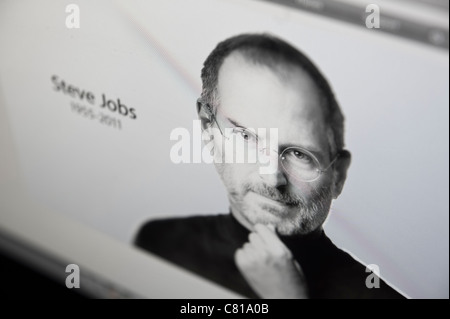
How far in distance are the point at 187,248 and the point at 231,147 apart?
216 millimetres

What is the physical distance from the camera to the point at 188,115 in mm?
584

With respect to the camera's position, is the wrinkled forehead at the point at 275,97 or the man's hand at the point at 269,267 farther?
the man's hand at the point at 269,267

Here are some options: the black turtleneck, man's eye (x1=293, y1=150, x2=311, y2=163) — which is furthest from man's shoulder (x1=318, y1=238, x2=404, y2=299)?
man's eye (x1=293, y1=150, x2=311, y2=163)

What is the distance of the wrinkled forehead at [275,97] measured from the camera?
0.51 m

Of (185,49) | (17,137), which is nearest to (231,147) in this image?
(185,49)

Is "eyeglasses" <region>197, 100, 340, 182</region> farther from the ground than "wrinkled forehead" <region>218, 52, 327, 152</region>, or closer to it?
closer to it

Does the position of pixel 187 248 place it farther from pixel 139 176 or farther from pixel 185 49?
pixel 185 49

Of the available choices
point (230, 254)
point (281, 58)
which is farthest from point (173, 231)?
point (281, 58)

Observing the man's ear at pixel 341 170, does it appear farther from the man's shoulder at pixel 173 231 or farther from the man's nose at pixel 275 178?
the man's shoulder at pixel 173 231

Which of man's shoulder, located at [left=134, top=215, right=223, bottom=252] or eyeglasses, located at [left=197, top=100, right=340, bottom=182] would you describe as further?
man's shoulder, located at [left=134, top=215, right=223, bottom=252]

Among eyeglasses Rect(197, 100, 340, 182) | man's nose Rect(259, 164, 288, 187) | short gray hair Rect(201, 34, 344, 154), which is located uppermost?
short gray hair Rect(201, 34, 344, 154)

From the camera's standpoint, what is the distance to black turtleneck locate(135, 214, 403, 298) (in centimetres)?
60

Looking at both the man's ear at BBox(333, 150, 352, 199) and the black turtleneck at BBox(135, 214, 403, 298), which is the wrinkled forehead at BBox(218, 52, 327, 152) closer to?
the man's ear at BBox(333, 150, 352, 199)

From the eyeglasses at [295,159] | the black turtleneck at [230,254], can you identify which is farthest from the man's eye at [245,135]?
the black turtleneck at [230,254]
